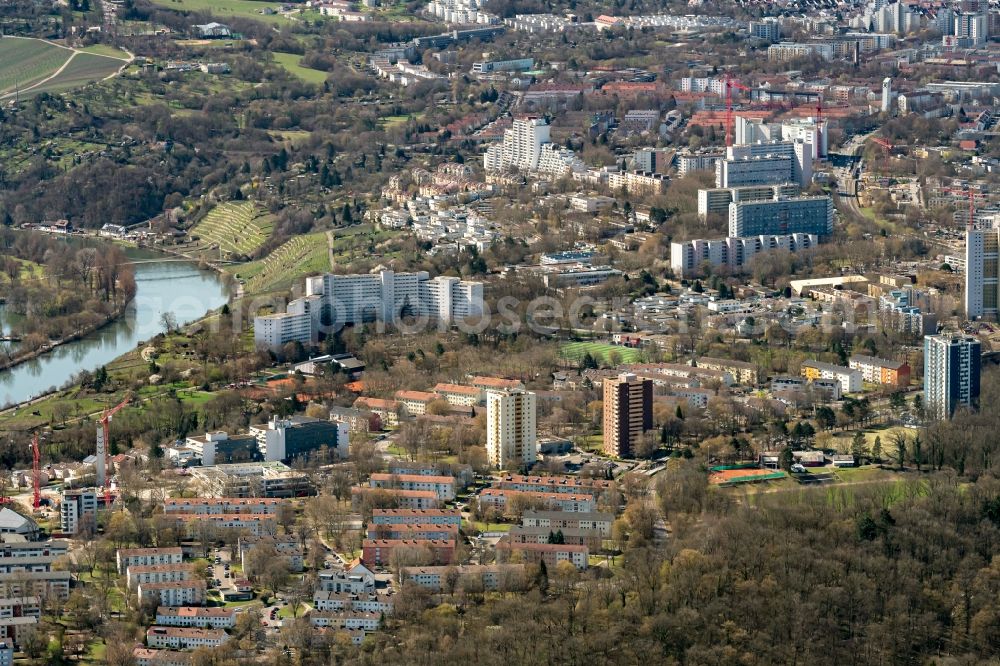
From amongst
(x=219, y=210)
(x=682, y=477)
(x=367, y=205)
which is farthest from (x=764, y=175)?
(x=682, y=477)

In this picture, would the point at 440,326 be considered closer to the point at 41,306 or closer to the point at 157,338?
the point at 157,338

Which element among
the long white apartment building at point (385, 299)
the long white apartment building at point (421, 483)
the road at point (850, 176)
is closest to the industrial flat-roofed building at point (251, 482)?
the long white apartment building at point (421, 483)

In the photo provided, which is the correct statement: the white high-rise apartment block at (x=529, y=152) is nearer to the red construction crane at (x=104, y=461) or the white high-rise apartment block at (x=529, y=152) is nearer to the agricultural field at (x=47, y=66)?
the agricultural field at (x=47, y=66)

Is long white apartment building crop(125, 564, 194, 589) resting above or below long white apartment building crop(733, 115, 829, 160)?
below

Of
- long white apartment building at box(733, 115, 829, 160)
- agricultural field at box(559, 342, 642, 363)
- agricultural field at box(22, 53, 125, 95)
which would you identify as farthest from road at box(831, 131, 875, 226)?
agricultural field at box(22, 53, 125, 95)

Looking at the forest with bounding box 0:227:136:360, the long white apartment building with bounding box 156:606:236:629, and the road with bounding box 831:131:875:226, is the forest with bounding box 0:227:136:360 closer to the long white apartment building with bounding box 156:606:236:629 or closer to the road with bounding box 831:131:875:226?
the road with bounding box 831:131:875:226
